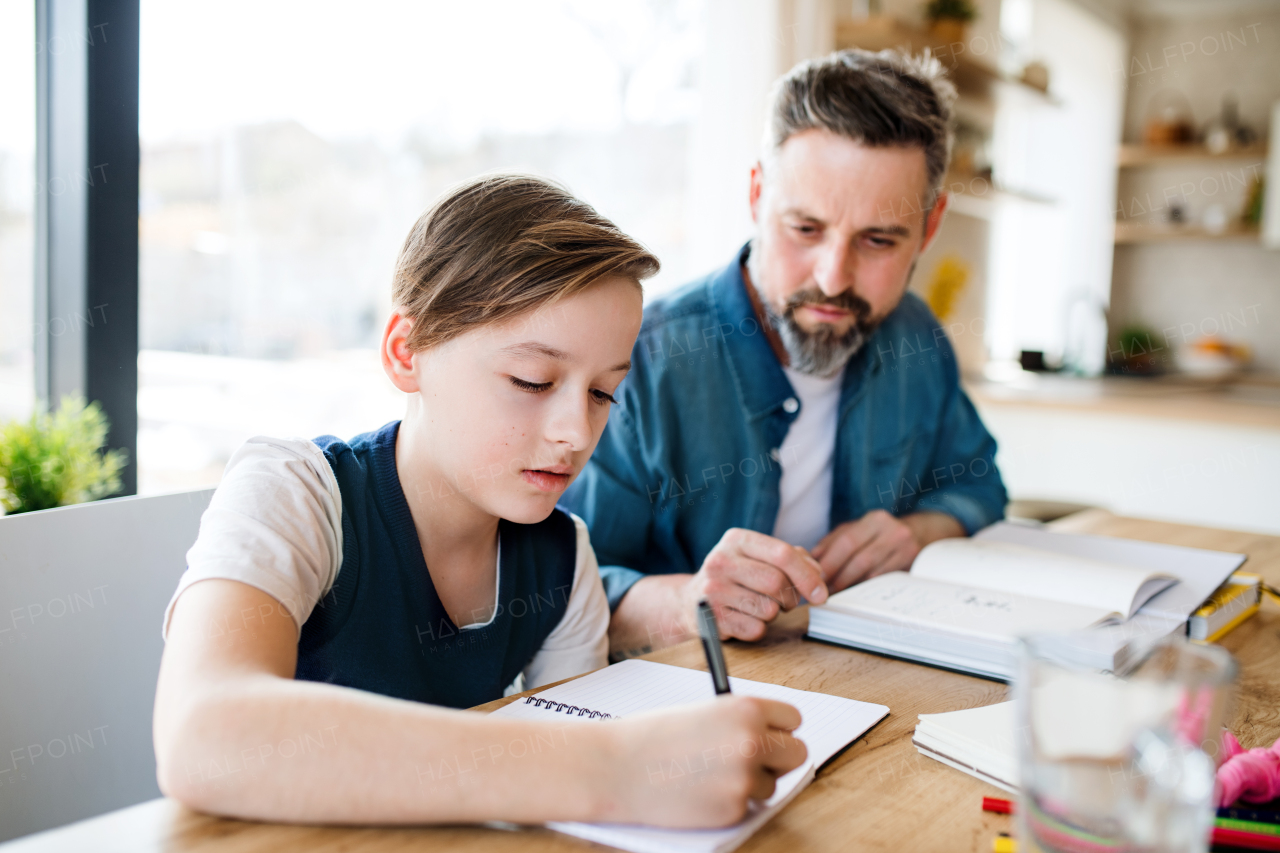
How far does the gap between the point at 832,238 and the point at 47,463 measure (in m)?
1.12

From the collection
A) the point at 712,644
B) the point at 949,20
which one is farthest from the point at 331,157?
the point at 712,644

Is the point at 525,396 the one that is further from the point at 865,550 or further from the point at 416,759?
the point at 865,550

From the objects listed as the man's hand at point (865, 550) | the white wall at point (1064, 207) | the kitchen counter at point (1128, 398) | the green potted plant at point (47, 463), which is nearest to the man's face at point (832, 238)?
the man's hand at point (865, 550)

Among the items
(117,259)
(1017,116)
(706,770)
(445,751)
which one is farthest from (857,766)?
(1017,116)

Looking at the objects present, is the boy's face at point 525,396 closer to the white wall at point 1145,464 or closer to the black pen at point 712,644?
the black pen at point 712,644

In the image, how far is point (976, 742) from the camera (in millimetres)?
702

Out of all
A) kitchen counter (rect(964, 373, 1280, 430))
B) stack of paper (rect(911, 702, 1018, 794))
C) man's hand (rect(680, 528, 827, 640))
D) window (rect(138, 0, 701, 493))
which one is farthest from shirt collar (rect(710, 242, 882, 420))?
kitchen counter (rect(964, 373, 1280, 430))

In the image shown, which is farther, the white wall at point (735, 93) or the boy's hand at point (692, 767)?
the white wall at point (735, 93)

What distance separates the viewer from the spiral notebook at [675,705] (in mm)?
571

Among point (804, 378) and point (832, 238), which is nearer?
point (832, 238)

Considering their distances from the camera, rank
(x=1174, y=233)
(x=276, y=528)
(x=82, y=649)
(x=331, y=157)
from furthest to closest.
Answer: (x=1174, y=233) → (x=331, y=157) → (x=82, y=649) → (x=276, y=528)

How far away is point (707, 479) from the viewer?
144cm

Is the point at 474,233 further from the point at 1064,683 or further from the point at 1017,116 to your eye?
the point at 1017,116

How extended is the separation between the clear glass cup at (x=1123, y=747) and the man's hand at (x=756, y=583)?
1.61 feet
